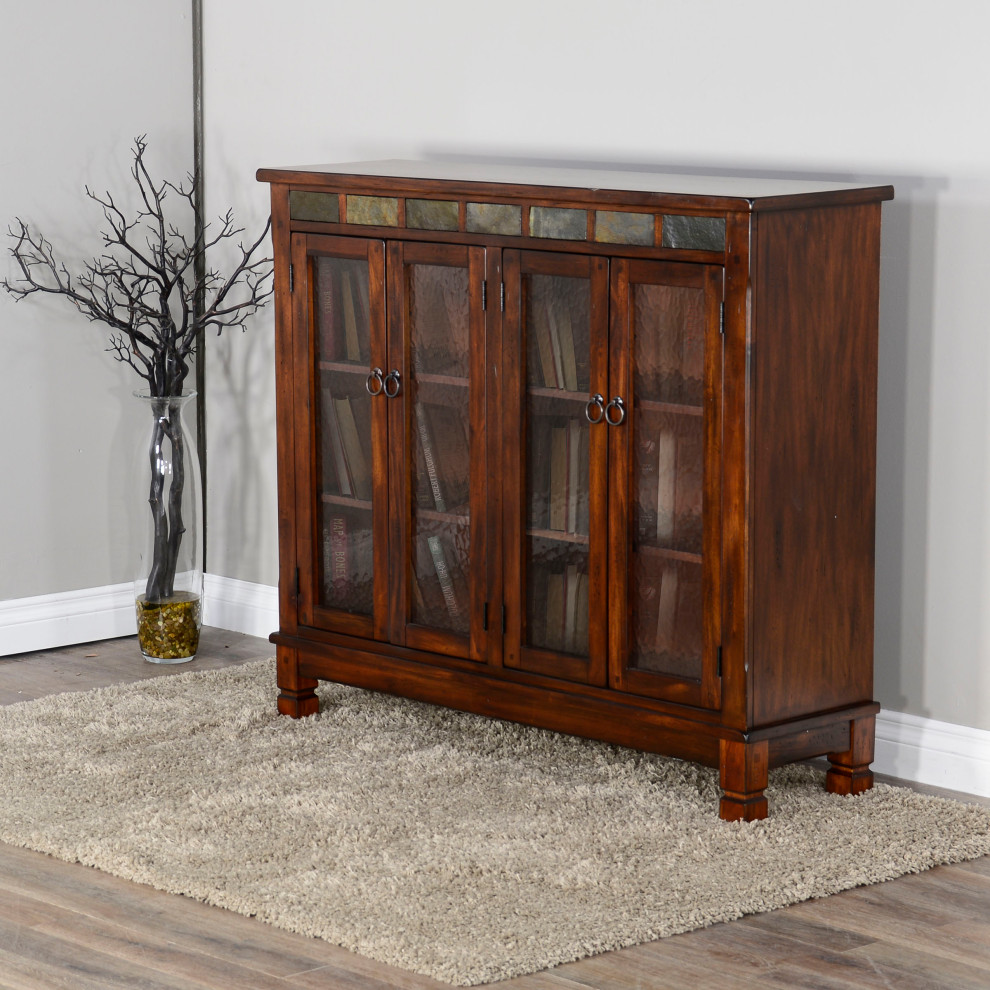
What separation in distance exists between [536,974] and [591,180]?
1.62 meters

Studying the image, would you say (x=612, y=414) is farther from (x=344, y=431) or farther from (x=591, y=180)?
(x=344, y=431)

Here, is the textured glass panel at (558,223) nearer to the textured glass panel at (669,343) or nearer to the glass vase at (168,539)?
the textured glass panel at (669,343)

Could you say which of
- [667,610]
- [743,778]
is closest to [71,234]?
[667,610]

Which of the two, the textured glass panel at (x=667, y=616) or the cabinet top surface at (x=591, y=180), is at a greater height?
the cabinet top surface at (x=591, y=180)

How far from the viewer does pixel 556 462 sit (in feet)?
11.2

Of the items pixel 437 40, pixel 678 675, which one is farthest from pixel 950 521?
pixel 437 40

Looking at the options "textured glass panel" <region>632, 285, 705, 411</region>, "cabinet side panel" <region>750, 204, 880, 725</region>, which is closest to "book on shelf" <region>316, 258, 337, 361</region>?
"textured glass panel" <region>632, 285, 705, 411</region>

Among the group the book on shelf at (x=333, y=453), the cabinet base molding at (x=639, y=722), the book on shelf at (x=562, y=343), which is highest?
the book on shelf at (x=562, y=343)

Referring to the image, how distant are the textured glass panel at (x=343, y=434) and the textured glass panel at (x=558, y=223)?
492 mm

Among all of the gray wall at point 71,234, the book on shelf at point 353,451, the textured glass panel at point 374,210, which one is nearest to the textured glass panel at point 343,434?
the book on shelf at point 353,451

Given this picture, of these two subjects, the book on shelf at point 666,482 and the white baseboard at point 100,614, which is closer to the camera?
the book on shelf at point 666,482

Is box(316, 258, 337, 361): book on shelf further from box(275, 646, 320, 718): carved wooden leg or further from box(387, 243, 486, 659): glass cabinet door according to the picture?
box(275, 646, 320, 718): carved wooden leg

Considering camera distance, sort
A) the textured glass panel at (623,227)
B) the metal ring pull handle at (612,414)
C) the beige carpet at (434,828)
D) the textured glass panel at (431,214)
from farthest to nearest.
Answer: the textured glass panel at (431,214), the metal ring pull handle at (612,414), the textured glass panel at (623,227), the beige carpet at (434,828)

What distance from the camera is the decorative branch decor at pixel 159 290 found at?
4.44 meters
